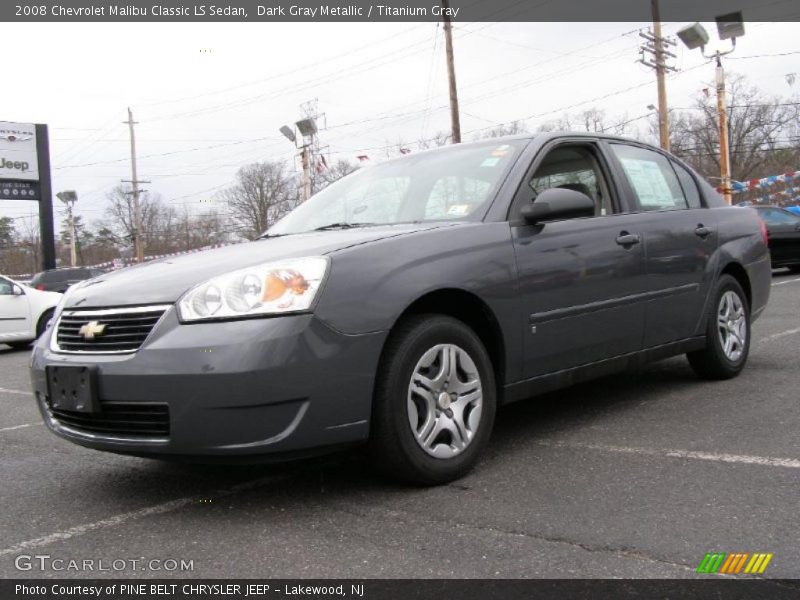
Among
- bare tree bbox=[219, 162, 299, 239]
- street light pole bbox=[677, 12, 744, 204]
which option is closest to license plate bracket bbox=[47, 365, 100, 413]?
street light pole bbox=[677, 12, 744, 204]

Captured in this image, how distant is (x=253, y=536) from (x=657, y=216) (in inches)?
121

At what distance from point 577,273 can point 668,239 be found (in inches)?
40.1

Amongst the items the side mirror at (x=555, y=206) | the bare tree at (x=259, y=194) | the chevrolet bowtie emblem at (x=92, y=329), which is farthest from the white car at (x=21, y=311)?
the bare tree at (x=259, y=194)

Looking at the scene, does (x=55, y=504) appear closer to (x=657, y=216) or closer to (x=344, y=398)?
(x=344, y=398)

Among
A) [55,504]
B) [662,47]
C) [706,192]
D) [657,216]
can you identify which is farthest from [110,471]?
[662,47]

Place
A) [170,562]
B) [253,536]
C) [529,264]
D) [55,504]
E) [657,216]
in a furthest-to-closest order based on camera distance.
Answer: [657,216]
[529,264]
[55,504]
[253,536]
[170,562]

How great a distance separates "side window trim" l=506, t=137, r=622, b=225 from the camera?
383 cm

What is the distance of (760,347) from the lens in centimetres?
638

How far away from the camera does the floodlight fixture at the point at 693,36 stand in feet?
77.6

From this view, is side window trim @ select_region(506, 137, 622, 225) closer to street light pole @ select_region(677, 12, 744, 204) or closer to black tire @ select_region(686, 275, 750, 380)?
black tire @ select_region(686, 275, 750, 380)

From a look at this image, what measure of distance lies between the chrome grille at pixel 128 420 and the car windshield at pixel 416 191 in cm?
152

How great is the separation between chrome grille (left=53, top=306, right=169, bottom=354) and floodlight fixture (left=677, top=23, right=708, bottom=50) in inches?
964
